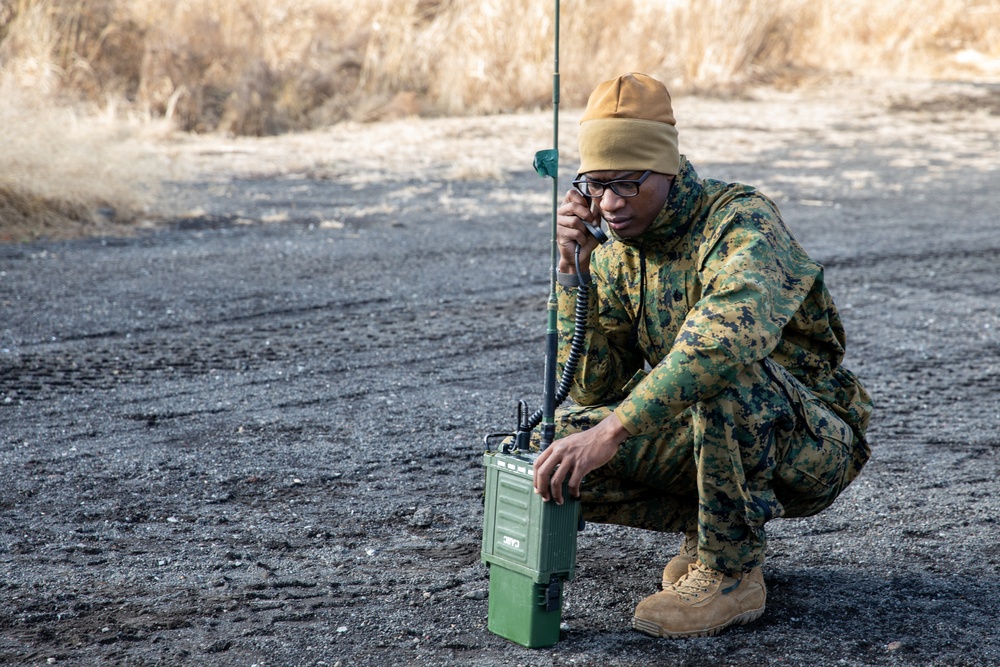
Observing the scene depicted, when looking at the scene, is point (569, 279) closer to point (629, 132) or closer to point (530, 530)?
point (629, 132)

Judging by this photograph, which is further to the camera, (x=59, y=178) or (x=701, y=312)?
(x=59, y=178)

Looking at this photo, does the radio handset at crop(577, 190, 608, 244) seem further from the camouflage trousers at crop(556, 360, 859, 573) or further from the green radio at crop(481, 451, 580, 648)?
the green radio at crop(481, 451, 580, 648)

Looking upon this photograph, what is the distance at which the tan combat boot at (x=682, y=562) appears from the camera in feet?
10.4

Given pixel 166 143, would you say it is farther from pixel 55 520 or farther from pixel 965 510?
pixel 965 510

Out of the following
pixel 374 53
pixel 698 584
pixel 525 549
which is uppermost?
pixel 374 53

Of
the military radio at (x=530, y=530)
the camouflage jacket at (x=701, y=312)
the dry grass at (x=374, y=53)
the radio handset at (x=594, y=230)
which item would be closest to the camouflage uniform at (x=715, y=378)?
the camouflage jacket at (x=701, y=312)

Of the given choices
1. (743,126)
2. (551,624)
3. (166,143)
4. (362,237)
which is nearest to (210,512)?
(551,624)

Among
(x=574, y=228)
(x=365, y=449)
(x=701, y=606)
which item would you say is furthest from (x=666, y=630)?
(x=365, y=449)

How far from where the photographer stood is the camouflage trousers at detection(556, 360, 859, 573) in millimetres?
2799

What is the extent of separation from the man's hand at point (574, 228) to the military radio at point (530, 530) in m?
0.03

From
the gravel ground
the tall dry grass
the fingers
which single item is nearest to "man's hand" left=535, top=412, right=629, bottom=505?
the fingers

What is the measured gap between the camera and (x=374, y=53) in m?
17.2

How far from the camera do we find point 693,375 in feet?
8.71

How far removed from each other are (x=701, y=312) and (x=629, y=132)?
497 millimetres
